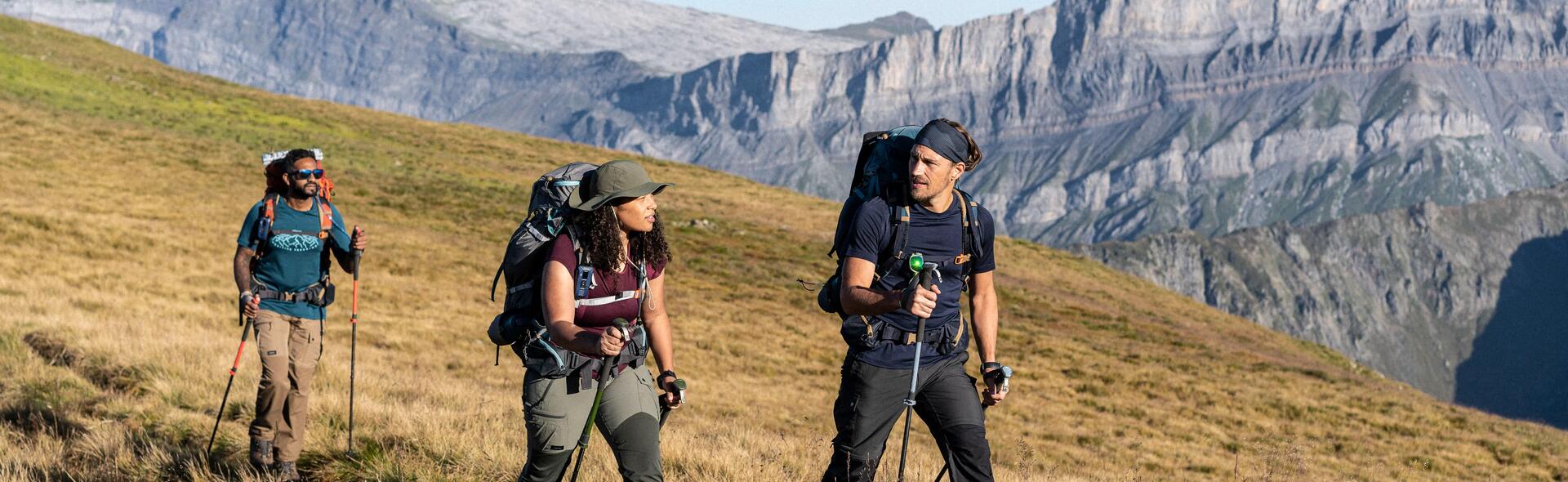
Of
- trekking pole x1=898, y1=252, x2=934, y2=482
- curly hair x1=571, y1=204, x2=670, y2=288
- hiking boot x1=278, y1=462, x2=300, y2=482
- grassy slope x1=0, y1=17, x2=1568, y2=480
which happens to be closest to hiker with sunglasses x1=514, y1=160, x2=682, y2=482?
curly hair x1=571, y1=204, x2=670, y2=288

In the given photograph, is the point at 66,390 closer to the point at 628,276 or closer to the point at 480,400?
the point at 480,400

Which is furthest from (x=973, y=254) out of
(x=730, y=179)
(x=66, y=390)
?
(x=730, y=179)

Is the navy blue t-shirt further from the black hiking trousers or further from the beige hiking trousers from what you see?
the beige hiking trousers

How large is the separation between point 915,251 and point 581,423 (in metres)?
2.04

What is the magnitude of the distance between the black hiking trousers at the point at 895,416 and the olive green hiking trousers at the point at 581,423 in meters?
1.17

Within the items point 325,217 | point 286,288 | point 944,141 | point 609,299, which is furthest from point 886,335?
point 325,217

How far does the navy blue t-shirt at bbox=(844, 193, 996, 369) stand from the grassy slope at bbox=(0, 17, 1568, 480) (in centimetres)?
193

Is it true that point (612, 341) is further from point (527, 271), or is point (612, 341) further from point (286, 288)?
point (286, 288)

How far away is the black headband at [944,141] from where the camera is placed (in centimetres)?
624

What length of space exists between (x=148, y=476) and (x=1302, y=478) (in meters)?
13.1

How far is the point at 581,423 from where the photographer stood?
5.89 meters

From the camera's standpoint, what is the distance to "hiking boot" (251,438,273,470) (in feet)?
27.8

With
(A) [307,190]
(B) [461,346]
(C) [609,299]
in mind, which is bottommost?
(B) [461,346]

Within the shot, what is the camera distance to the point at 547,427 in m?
5.80
